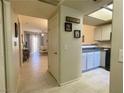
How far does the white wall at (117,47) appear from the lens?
89cm

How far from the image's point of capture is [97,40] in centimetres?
495

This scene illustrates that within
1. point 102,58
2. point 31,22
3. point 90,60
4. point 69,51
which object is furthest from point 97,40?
point 31,22

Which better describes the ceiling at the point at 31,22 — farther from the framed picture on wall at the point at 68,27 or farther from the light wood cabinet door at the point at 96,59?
the light wood cabinet door at the point at 96,59

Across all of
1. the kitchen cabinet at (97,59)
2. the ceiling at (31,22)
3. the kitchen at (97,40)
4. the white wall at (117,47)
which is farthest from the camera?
the ceiling at (31,22)

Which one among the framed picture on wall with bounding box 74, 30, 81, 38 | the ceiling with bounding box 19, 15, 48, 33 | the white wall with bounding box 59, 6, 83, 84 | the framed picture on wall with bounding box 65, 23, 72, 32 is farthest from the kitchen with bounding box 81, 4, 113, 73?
the ceiling with bounding box 19, 15, 48, 33

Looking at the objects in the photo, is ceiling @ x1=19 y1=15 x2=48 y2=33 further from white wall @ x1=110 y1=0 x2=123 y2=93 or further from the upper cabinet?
white wall @ x1=110 y1=0 x2=123 y2=93

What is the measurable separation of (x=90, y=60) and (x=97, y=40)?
1.62 m

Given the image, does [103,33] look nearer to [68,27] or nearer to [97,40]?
[97,40]

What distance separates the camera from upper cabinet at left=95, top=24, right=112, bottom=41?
4203 millimetres

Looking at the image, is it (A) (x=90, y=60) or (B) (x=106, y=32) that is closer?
(A) (x=90, y=60)

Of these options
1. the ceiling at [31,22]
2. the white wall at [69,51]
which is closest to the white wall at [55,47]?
the white wall at [69,51]

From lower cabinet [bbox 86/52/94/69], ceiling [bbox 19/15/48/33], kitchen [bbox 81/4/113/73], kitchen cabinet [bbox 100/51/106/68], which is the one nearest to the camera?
kitchen [bbox 81/4/113/73]

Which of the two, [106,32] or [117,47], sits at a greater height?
[106,32]

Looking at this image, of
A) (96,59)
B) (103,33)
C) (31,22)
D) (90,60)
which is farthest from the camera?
(31,22)
